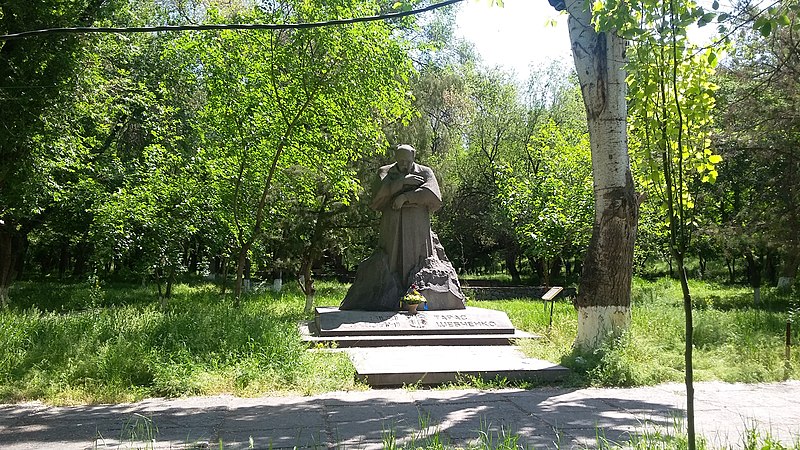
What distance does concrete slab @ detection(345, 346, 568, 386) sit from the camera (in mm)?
7621

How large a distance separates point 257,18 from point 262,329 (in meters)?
6.79

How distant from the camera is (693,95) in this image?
13.4 feet

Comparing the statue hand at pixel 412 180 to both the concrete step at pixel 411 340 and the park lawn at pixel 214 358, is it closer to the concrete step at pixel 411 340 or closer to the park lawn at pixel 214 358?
the concrete step at pixel 411 340

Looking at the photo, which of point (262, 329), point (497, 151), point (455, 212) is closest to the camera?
point (262, 329)

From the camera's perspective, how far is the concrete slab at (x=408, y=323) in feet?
35.3

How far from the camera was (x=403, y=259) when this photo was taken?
508 inches

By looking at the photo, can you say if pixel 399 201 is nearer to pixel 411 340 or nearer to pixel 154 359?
pixel 411 340

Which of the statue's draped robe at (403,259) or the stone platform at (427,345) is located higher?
the statue's draped robe at (403,259)

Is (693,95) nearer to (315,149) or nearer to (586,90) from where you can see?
(586,90)

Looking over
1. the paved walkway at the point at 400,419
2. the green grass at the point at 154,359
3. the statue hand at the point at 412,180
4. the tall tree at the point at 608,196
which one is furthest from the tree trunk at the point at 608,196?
the statue hand at the point at 412,180

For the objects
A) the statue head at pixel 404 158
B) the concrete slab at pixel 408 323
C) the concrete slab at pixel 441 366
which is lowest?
the concrete slab at pixel 441 366

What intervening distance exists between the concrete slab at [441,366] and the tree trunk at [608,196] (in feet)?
3.35

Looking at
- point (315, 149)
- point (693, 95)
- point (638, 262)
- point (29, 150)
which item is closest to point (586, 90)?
point (693, 95)

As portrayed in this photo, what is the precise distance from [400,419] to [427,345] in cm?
475
